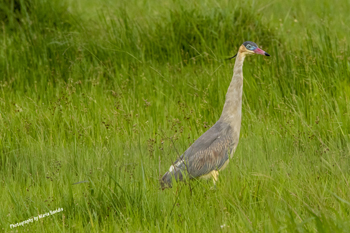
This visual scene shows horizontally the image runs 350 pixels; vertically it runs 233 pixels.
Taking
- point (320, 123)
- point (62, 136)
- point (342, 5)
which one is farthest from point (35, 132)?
point (342, 5)

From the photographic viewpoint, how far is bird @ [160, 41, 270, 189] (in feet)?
13.3

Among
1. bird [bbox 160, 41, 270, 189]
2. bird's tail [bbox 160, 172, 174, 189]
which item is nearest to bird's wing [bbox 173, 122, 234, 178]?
bird [bbox 160, 41, 270, 189]

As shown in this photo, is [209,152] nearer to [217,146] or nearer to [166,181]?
[217,146]

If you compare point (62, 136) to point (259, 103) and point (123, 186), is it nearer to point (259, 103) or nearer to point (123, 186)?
point (123, 186)

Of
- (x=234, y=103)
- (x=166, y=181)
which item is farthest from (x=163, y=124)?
(x=166, y=181)

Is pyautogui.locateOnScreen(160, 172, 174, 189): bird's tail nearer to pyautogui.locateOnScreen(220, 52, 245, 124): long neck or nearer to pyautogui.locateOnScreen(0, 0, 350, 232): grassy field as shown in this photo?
pyautogui.locateOnScreen(0, 0, 350, 232): grassy field

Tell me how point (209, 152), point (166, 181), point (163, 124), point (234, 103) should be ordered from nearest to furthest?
point (166, 181) < point (209, 152) < point (234, 103) < point (163, 124)

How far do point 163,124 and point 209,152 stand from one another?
1295 mm

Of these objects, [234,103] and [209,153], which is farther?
[234,103]

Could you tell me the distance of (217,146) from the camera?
4.16m

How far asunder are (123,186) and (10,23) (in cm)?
540

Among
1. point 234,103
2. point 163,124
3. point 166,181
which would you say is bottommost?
point 163,124

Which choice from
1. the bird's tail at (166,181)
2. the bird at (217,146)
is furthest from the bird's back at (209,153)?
the bird's tail at (166,181)

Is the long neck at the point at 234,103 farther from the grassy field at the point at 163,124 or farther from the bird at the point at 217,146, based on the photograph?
the grassy field at the point at 163,124
